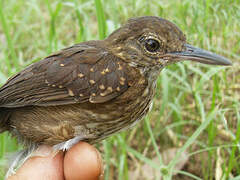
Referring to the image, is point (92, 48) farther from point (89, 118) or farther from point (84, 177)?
point (84, 177)

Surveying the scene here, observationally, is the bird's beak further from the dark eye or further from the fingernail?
the fingernail

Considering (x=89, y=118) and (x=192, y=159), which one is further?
(x=192, y=159)

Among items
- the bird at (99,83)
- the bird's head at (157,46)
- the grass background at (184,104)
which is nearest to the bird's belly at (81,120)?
the bird at (99,83)

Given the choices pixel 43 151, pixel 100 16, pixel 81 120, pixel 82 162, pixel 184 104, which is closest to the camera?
pixel 81 120

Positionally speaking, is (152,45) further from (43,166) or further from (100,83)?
(43,166)

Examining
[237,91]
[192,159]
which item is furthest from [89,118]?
[237,91]

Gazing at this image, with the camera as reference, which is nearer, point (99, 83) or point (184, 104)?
point (99, 83)

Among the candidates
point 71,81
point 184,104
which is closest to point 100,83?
point 71,81
